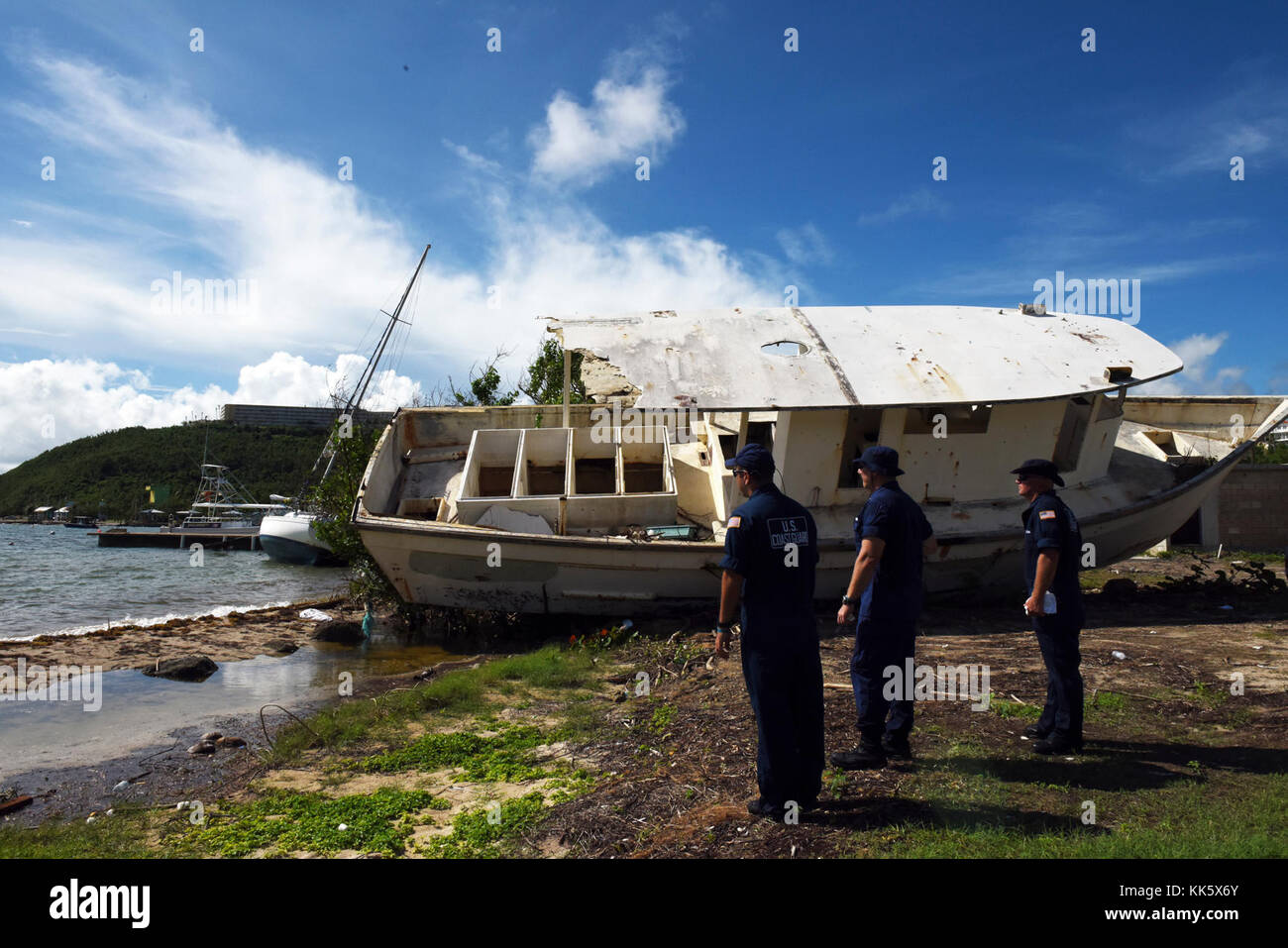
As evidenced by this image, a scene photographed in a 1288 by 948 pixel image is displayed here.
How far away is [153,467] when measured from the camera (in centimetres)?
7425

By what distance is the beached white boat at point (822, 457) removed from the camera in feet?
28.9

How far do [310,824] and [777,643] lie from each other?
8.43ft

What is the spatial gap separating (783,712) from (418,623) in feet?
29.3

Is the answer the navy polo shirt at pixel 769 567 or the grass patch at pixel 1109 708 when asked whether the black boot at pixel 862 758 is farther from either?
the grass patch at pixel 1109 708

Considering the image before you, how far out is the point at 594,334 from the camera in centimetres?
958

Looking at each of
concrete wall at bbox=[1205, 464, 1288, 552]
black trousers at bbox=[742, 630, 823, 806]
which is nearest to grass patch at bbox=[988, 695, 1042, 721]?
black trousers at bbox=[742, 630, 823, 806]

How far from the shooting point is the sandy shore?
9.30m

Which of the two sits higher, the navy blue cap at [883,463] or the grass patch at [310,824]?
the navy blue cap at [883,463]

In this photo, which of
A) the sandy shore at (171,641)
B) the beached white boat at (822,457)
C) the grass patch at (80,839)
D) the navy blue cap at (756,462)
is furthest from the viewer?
the sandy shore at (171,641)

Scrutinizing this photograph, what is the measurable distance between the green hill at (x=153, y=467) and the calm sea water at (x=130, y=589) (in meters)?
37.5

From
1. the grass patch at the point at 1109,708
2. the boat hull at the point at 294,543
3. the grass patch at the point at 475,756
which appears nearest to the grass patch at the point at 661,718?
the grass patch at the point at 475,756

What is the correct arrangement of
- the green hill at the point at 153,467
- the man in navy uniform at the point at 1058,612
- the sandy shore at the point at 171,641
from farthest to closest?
the green hill at the point at 153,467, the sandy shore at the point at 171,641, the man in navy uniform at the point at 1058,612
